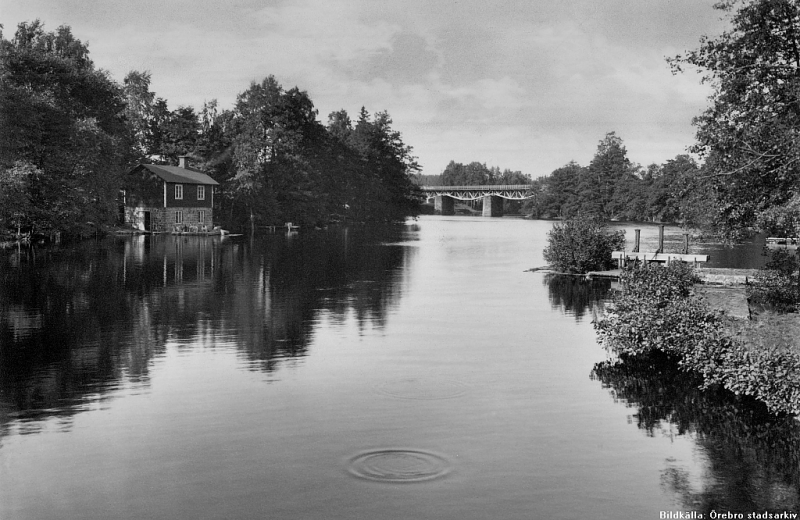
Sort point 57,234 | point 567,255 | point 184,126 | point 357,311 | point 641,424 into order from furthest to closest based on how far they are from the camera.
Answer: point 184,126 → point 57,234 → point 567,255 → point 357,311 → point 641,424

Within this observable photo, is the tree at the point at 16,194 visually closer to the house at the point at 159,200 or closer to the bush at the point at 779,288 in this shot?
the house at the point at 159,200

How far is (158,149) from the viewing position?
108m

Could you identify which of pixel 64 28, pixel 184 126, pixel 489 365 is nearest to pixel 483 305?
pixel 489 365

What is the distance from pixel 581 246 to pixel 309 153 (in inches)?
3178

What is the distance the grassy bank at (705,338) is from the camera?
51.8 feet

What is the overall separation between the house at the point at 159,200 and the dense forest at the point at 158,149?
2340 mm

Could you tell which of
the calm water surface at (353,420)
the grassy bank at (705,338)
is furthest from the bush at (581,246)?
the grassy bank at (705,338)

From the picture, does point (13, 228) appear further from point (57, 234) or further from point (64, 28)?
point (64, 28)

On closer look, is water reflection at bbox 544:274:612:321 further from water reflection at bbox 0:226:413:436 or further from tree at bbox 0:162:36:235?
tree at bbox 0:162:36:235

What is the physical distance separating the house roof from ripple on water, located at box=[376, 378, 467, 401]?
69685 millimetres

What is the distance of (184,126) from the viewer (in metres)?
107

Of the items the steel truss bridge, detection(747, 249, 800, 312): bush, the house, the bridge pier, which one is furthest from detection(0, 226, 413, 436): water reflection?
the bridge pier

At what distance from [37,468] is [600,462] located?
912 centimetres

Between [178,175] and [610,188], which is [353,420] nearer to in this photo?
[178,175]
